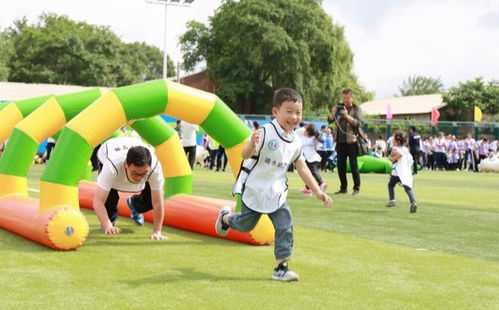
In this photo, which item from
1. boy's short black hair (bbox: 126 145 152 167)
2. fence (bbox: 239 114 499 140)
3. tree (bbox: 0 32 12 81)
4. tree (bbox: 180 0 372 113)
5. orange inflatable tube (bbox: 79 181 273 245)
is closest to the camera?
boy's short black hair (bbox: 126 145 152 167)

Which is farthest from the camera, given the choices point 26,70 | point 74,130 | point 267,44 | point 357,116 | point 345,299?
point 26,70

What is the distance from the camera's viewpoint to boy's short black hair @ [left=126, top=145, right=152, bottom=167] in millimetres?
6277

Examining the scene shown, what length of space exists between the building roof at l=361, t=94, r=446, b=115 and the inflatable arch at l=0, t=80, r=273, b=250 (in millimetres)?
65209

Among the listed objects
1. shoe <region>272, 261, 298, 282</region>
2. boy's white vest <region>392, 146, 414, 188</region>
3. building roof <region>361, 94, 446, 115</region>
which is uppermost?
building roof <region>361, 94, 446, 115</region>

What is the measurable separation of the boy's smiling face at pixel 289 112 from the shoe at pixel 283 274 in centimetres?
113

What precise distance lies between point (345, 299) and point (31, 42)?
65.8 meters

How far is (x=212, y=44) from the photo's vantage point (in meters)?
56.2

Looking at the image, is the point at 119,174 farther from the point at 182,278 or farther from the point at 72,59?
the point at 72,59

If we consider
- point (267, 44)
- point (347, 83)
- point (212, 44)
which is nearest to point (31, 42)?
point (212, 44)

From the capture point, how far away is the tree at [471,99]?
59.5 m

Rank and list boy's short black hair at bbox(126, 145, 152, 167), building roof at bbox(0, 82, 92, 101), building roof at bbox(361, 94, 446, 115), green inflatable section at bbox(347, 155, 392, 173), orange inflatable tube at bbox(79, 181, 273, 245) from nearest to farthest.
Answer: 1. boy's short black hair at bbox(126, 145, 152, 167)
2. orange inflatable tube at bbox(79, 181, 273, 245)
3. green inflatable section at bbox(347, 155, 392, 173)
4. building roof at bbox(0, 82, 92, 101)
5. building roof at bbox(361, 94, 446, 115)

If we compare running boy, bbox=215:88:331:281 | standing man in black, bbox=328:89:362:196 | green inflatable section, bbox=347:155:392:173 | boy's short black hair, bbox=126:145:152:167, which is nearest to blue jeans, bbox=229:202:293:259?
running boy, bbox=215:88:331:281

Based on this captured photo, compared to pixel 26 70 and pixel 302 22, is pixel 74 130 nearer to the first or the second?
pixel 302 22

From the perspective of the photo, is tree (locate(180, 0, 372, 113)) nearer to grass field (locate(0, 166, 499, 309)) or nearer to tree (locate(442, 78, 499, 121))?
tree (locate(442, 78, 499, 121))
